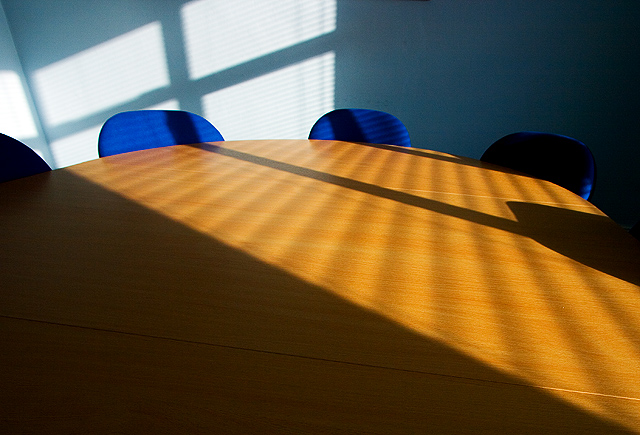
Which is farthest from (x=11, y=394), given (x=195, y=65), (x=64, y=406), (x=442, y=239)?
(x=195, y=65)

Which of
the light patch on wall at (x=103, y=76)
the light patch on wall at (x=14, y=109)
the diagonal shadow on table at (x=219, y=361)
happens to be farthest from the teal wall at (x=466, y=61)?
the diagonal shadow on table at (x=219, y=361)

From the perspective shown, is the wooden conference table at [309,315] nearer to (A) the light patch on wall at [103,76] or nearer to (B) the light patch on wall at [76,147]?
(A) the light patch on wall at [103,76]

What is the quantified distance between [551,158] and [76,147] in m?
3.38

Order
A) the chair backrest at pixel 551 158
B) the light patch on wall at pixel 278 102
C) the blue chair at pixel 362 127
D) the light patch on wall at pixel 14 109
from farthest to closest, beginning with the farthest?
1. the light patch on wall at pixel 14 109
2. the light patch on wall at pixel 278 102
3. the blue chair at pixel 362 127
4. the chair backrest at pixel 551 158

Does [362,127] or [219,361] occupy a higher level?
[219,361]

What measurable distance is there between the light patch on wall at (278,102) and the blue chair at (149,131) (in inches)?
37.6

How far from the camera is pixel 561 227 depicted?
32.5 inches

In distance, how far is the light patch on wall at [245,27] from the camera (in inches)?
99.0

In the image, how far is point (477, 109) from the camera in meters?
2.57

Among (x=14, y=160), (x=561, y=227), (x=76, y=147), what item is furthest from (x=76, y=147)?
(x=561, y=227)

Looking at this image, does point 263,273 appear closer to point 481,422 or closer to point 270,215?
point 270,215

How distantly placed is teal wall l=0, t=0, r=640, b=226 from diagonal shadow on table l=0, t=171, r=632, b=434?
2321mm

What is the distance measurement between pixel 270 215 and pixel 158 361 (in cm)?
45

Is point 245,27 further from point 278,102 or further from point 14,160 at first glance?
point 14,160
